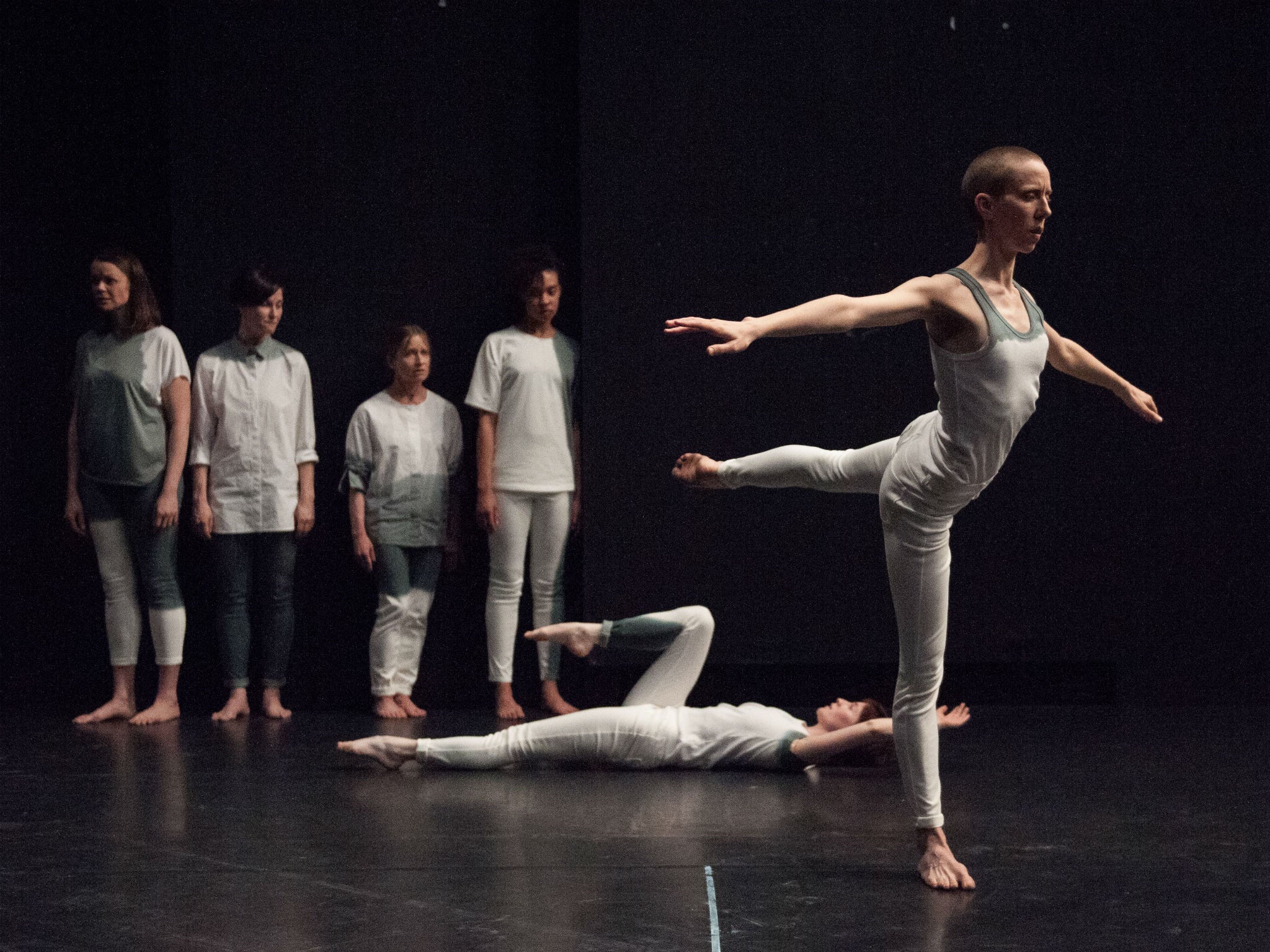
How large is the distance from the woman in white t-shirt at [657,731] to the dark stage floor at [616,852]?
68 mm

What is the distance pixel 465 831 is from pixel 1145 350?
3.13 metres

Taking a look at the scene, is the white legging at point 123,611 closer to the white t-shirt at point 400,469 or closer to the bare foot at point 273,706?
the bare foot at point 273,706

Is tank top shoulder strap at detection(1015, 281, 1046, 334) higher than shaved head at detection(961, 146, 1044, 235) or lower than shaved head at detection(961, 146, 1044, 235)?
lower

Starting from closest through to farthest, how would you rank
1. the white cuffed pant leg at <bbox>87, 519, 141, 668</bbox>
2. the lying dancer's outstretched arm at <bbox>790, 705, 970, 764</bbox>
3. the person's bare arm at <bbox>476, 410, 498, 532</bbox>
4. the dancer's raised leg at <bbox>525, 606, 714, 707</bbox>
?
the lying dancer's outstretched arm at <bbox>790, 705, 970, 764</bbox> < the dancer's raised leg at <bbox>525, 606, 714, 707</bbox> < the white cuffed pant leg at <bbox>87, 519, 141, 668</bbox> < the person's bare arm at <bbox>476, 410, 498, 532</bbox>

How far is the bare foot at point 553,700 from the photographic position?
5.07m

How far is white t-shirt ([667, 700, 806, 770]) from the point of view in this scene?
3.92m

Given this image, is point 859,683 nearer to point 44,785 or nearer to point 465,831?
point 465,831

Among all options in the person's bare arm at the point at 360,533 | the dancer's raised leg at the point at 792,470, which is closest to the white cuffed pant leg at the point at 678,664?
the dancer's raised leg at the point at 792,470

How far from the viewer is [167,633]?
4938 millimetres

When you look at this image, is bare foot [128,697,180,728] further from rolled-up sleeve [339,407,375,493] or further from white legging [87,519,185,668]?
rolled-up sleeve [339,407,375,493]

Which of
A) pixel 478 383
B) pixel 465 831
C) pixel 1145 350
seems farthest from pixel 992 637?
pixel 465 831

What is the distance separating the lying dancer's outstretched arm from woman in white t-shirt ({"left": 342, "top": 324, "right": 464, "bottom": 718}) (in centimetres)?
169

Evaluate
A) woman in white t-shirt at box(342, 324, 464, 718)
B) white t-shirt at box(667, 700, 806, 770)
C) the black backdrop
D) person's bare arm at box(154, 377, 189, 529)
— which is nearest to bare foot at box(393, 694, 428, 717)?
woman in white t-shirt at box(342, 324, 464, 718)

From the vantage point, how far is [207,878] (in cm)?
288
